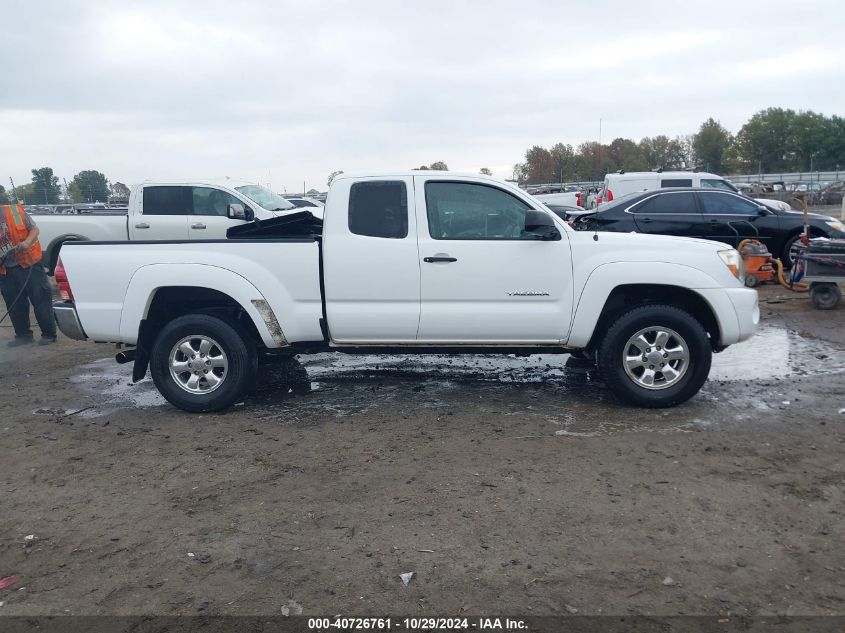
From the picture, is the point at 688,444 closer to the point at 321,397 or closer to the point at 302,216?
the point at 321,397

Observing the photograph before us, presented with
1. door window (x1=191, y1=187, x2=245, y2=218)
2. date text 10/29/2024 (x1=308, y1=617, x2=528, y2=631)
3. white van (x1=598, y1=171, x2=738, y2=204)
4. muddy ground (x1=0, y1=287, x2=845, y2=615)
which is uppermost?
white van (x1=598, y1=171, x2=738, y2=204)

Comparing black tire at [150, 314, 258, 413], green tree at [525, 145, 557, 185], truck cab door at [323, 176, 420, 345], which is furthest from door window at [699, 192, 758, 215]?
green tree at [525, 145, 557, 185]

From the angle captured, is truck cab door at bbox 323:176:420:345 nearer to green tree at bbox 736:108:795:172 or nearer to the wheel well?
the wheel well

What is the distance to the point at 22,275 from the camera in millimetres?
9898

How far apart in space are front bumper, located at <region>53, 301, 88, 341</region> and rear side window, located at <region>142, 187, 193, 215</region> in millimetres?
6417

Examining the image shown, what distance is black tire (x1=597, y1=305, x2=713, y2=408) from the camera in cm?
607

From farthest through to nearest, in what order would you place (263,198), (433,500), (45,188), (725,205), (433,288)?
(45,188) → (263,198) → (725,205) → (433,288) → (433,500)

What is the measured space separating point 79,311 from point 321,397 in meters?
2.22

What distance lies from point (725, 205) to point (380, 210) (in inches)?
350

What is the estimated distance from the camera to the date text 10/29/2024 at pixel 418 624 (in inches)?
128

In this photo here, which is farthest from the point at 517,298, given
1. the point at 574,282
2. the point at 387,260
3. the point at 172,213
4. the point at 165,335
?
the point at 172,213

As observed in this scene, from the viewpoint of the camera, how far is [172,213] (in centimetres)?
1254

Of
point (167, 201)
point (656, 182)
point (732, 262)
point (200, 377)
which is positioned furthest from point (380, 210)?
point (656, 182)

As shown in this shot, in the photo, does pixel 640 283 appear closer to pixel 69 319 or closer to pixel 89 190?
pixel 69 319
